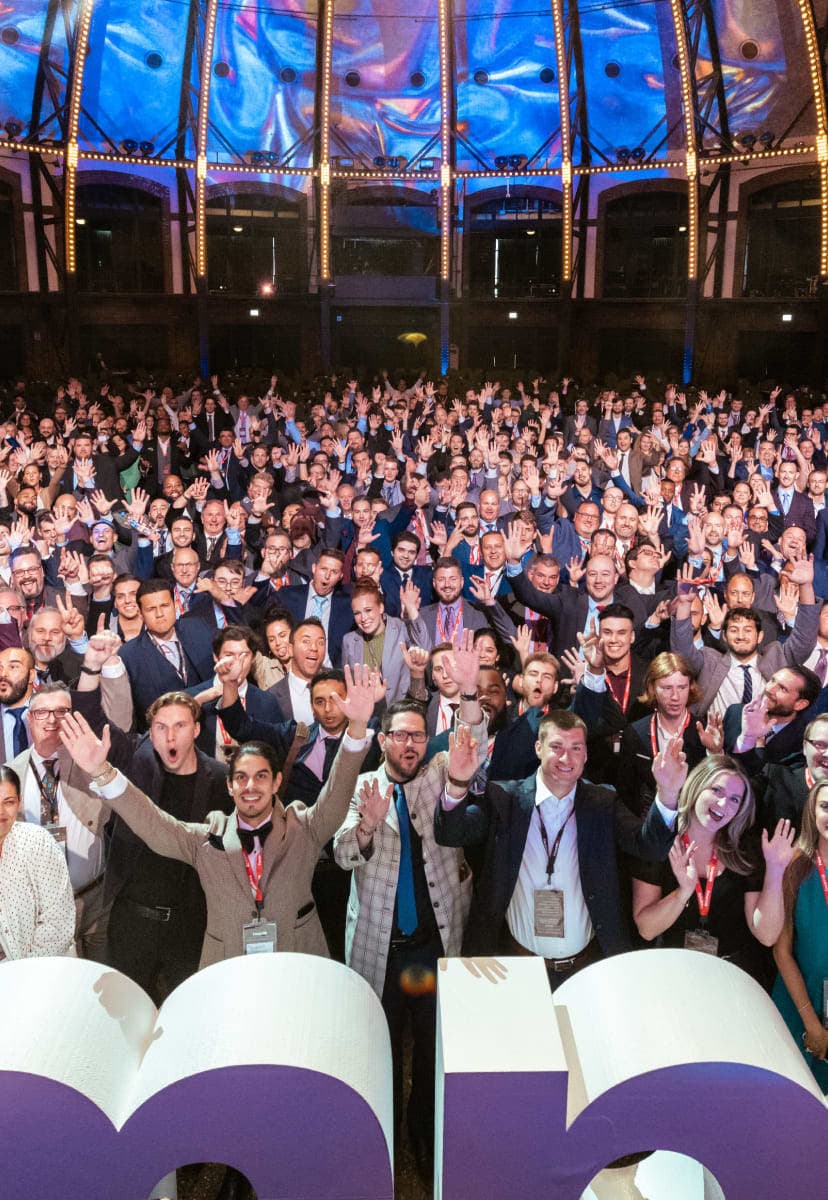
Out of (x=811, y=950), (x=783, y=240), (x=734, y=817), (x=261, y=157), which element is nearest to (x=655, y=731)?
(x=734, y=817)

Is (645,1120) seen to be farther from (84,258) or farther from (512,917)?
(84,258)

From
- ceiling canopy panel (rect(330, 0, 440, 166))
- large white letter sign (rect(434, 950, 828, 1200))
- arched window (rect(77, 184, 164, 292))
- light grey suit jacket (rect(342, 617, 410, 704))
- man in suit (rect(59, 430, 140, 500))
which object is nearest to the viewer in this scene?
large white letter sign (rect(434, 950, 828, 1200))

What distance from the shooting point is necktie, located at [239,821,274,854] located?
3.24 meters

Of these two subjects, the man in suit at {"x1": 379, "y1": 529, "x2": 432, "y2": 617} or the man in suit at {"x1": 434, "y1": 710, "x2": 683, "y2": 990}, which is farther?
the man in suit at {"x1": 379, "y1": 529, "x2": 432, "y2": 617}

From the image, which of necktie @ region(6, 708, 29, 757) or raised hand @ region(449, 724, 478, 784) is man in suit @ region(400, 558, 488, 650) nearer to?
necktie @ region(6, 708, 29, 757)

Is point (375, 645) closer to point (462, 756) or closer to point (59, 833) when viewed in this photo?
point (59, 833)

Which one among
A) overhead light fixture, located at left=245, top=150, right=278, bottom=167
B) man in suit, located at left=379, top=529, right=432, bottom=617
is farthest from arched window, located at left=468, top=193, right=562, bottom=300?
man in suit, located at left=379, top=529, right=432, bottom=617

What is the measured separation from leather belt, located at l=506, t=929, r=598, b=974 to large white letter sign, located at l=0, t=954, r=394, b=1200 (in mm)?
1272

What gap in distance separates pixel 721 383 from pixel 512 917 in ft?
58.6

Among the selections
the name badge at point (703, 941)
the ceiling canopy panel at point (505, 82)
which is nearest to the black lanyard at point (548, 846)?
the name badge at point (703, 941)

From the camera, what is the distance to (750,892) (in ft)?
10.5

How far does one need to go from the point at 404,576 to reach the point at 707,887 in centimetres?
345

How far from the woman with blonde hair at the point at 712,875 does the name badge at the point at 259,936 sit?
1244 mm

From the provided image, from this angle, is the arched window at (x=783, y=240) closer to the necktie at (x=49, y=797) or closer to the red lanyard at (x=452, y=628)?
the red lanyard at (x=452, y=628)
